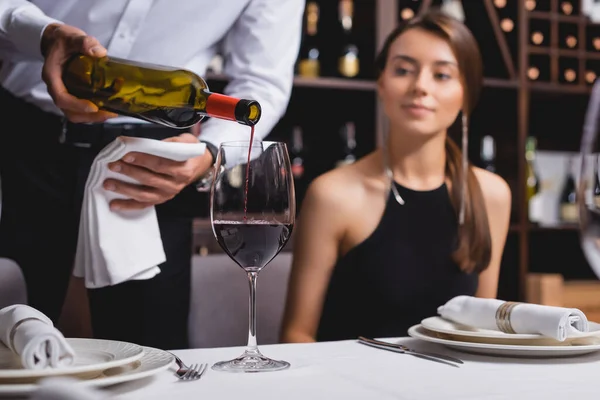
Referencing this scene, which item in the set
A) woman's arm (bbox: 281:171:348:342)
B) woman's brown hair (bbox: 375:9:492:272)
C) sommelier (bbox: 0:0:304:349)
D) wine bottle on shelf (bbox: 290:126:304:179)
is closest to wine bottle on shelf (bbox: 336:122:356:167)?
wine bottle on shelf (bbox: 290:126:304:179)

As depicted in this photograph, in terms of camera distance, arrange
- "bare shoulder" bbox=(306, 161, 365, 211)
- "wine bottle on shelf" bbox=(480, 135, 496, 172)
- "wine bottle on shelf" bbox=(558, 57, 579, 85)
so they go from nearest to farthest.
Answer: "bare shoulder" bbox=(306, 161, 365, 211) < "wine bottle on shelf" bbox=(480, 135, 496, 172) < "wine bottle on shelf" bbox=(558, 57, 579, 85)

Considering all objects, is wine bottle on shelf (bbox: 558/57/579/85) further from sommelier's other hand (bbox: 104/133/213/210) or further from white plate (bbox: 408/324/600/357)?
white plate (bbox: 408/324/600/357)

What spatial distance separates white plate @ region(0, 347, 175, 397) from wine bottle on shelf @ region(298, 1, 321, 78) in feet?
6.64

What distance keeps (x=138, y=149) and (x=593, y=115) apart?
1.94ft

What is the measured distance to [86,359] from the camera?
0.63 m

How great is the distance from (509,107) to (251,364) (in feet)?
8.23

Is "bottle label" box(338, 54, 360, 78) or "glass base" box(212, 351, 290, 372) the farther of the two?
"bottle label" box(338, 54, 360, 78)

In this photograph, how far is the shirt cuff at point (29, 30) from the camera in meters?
1.17

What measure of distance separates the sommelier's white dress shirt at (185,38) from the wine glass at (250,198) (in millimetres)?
580

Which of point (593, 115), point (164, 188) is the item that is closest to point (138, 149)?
point (164, 188)

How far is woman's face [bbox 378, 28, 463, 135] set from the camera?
160 cm

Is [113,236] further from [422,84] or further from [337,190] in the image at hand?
[422,84]

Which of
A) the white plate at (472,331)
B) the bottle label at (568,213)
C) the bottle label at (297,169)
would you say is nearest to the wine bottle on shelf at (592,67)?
the bottle label at (568,213)

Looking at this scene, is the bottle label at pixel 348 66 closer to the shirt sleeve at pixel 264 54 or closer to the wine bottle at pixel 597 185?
the shirt sleeve at pixel 264 54
